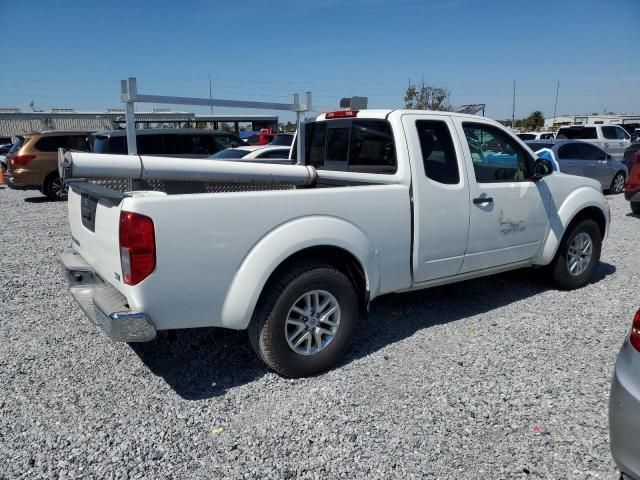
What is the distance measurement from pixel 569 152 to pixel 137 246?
12.7 metres

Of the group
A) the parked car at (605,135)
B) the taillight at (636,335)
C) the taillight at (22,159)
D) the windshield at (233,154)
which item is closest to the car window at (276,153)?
the windshield at (233,154)

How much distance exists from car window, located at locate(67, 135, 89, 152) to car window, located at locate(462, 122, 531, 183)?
12637mm

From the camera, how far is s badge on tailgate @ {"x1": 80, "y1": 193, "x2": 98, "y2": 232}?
3359mm

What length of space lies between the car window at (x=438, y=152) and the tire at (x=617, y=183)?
38.2 feet

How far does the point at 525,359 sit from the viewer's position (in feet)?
12.6

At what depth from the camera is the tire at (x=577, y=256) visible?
530cm

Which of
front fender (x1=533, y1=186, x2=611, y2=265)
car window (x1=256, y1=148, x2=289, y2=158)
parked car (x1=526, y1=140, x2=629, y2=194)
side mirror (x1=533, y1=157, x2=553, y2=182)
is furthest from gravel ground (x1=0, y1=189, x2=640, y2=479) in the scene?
parked car (x1=526, y1=140, x2=629, y2=194)

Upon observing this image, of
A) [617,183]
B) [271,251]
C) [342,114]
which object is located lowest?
[617,183]

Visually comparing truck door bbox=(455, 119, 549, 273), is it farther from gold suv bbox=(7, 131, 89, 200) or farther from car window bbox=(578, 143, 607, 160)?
gold suv bbox=(7, 131, 89, 200)

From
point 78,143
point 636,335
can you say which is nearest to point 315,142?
point 636,335

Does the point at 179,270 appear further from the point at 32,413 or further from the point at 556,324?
the point at 556,324

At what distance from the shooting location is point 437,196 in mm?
4055

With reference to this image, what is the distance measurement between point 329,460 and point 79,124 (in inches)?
1927

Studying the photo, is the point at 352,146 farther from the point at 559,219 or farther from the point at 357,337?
the point at 559,219
